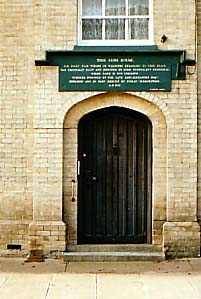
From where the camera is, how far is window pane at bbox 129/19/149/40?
32.6 feet

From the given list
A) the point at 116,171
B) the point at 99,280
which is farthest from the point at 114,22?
the point at 99,280

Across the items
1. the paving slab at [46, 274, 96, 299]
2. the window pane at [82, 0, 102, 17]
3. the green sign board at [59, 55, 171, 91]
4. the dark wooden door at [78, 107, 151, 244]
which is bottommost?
the paving slab at [46, 274, 96, 299]

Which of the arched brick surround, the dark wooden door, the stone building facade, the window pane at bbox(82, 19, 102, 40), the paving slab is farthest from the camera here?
the dark wooden door

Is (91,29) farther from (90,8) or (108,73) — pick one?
(108,73)

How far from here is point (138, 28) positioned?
994cm

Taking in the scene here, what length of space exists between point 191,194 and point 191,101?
165cm

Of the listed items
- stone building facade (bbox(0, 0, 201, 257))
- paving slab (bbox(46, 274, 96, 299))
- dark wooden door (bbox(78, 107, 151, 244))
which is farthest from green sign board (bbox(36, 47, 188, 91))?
paving slab (bbox(46, 274, 96, 299))

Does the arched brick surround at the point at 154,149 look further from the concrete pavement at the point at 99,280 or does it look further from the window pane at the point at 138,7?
the window pane at the point at 138,7

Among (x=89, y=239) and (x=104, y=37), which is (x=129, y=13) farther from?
(x=89, y=239)

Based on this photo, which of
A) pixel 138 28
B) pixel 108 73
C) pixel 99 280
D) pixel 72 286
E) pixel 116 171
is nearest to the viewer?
pixel 72 286

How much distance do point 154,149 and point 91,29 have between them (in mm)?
2465

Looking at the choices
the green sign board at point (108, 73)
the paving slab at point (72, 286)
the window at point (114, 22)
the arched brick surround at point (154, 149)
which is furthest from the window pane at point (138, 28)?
the paving slab at point (72, 286)

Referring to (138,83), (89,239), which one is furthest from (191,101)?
(89,239)

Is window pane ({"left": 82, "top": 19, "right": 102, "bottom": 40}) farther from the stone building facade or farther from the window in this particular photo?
the stone building facade
